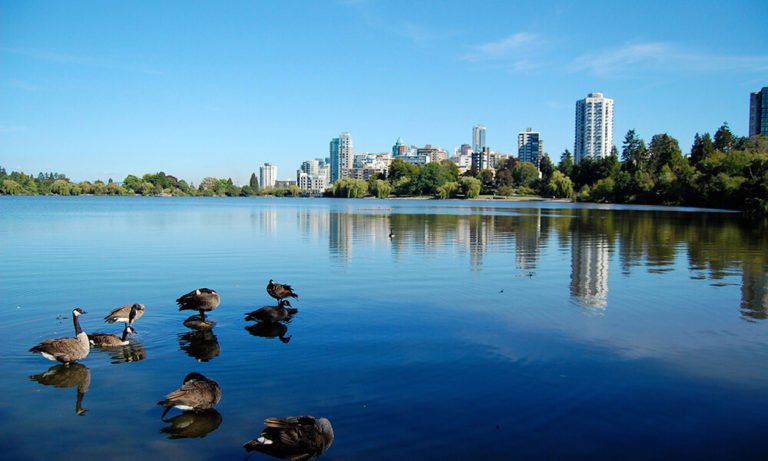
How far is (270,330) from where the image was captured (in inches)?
452

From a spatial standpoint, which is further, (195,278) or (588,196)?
(588,196)

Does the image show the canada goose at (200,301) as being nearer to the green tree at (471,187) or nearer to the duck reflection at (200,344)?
the duck reflection at (200,344)

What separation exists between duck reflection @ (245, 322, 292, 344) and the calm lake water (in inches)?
3.9

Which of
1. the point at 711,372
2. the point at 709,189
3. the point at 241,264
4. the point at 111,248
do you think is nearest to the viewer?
the point at 711,372

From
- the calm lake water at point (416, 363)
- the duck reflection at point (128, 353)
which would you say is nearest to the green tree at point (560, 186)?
the calm lake water at point (416, 363)

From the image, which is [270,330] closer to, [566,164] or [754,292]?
[754,292]

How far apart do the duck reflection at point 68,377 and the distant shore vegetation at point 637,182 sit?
67.7 metres

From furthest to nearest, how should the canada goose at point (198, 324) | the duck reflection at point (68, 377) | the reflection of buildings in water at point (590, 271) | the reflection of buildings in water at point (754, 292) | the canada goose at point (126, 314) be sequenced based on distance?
the reflection of buildings in water at point (590, 271) → the reflection of buildings in water at point (754, 292) → the canada goose at point (198, 324) → the canada goose at point (126, 314) → the duck reflection at point (68, 377)

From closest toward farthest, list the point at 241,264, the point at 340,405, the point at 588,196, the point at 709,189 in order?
1. the point at 340,405
2. the point at 241,264
3. the point at 709,189
4. the point at 588,196

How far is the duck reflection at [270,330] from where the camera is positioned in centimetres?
1108

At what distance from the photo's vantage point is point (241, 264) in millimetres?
21391

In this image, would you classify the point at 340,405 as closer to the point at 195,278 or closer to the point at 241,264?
the point at 195,278

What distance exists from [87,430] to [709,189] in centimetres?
10206

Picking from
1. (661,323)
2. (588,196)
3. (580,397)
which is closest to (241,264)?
(661,323)
